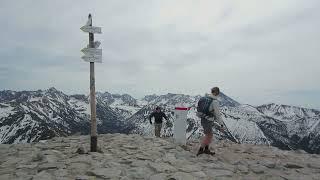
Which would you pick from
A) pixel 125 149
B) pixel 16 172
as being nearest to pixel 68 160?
pixel 16 172

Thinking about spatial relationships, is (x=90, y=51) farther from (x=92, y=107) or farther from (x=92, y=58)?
(x=92, y=107)

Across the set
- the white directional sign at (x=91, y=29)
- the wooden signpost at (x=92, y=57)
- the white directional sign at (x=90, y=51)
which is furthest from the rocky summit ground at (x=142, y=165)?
the white directional sign at (x=91, y=29)

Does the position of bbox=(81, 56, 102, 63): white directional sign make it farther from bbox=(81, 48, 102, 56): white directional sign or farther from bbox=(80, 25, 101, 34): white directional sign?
bbox=(80, 25, 101, 34): white directional sign

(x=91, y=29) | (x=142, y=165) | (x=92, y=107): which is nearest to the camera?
(x=142, y=165)

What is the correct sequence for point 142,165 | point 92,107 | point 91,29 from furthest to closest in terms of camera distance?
point 91,29, point 92,107, point 142,165

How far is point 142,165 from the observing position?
1341 centimetres

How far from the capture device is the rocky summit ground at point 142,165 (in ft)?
40.0

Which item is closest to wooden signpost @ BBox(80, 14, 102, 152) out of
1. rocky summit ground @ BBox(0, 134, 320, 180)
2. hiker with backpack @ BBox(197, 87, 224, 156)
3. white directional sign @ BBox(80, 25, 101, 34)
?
white directional sign @ BBox(80, 25, 101, 34)

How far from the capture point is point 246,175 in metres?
12.8

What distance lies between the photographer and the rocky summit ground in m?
12.2

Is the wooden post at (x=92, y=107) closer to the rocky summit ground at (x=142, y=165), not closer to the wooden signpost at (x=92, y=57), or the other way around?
the wooden signpost at (x=92, y=57)

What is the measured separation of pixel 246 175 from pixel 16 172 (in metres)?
6.98

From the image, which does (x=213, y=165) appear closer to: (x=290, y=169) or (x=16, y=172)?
(x=290, y=169)

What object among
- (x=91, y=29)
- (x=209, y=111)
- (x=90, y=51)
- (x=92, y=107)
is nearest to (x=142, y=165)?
(x=92, y=107)
